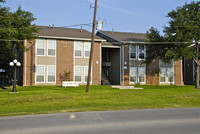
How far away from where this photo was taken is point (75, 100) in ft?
52.5

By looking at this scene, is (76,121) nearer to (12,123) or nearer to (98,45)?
(12,123)

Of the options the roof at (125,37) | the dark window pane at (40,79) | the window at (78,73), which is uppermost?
the roof at (125,37)

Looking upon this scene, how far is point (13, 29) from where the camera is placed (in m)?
21.3

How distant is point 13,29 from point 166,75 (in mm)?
22363

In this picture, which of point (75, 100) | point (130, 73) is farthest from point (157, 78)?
point (75, 100)

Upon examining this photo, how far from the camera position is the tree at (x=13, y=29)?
2112cm

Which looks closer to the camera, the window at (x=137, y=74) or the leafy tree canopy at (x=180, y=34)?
the leafy tree canopy at (x=180, y=34)

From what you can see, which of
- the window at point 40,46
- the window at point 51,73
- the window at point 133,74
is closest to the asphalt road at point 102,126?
the window at point 51,73

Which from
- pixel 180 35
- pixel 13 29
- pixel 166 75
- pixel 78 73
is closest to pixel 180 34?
pixel 180 35

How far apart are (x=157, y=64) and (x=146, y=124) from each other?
26.9m

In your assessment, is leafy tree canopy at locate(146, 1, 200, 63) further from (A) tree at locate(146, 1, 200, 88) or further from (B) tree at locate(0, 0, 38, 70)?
(B) tree at locate(0, 0, 38, 70)

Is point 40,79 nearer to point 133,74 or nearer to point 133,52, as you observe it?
point 133,74

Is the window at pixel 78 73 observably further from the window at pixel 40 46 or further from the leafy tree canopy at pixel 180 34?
the leafy tree canopy at pixel 180 34

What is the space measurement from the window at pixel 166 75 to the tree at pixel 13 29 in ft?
62.9
